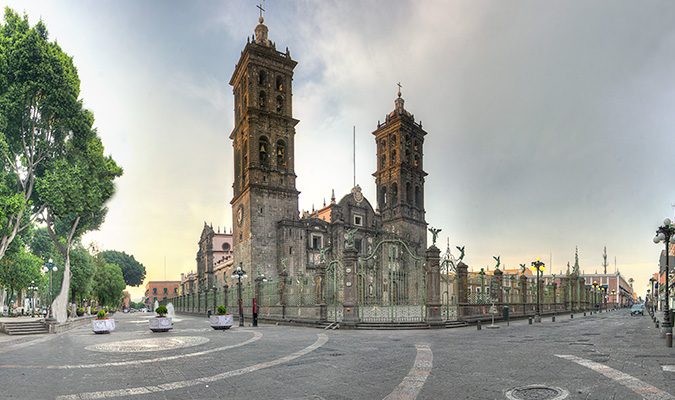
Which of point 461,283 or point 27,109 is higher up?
point 27,109

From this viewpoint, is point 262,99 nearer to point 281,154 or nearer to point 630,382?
point 281,154

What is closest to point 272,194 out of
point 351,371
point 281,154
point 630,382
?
point 281,154

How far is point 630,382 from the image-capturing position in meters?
7.86

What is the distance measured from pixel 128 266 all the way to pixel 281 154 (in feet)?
241

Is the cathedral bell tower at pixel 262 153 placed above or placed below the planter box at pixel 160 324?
above

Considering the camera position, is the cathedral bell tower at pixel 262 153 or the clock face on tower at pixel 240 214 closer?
the cathedral bell tower at pixel 262 153

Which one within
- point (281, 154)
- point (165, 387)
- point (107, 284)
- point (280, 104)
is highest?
point (280, 104)

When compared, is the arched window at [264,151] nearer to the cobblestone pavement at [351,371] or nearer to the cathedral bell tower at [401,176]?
the cathedral bell tower at [401,176]

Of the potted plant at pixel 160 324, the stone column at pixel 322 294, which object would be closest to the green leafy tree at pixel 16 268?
the potted plant at pixel 160 324

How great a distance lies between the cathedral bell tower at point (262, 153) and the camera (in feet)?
152

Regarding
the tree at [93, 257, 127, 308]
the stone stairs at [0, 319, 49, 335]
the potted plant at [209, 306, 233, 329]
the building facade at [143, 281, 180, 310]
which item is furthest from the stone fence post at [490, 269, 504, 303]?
the building facade at [143, 281, 180, 310]

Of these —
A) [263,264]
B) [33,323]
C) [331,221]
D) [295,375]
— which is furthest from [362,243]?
[295,375]

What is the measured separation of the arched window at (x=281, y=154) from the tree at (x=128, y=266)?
71.9 metres

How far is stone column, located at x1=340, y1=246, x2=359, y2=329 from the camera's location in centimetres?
2211
